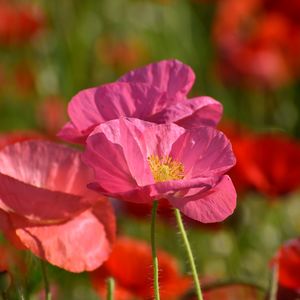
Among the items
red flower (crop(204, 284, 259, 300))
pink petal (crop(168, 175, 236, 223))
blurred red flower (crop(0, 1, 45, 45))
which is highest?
pink petal (crop(168, 175, 236, 223))

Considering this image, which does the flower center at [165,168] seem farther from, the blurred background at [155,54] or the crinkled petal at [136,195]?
the blurred background at [155,54]

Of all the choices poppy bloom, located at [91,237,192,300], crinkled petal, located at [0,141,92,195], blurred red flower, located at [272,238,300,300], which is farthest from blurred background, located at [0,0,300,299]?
crinkled petal, located at [0,141,92,195]

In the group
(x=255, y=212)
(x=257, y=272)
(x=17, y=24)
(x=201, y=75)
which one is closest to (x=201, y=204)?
(x=257, y=272)

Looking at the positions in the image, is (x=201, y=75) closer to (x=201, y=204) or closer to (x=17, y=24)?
(x=17, y=24)

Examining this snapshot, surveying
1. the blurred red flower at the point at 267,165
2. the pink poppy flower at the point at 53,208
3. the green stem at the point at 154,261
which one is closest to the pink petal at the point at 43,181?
the pink poppy flower at the point at 53,208

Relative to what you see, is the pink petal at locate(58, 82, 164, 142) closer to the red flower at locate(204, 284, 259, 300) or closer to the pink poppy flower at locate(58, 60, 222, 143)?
the pink poppy flower at locate(58, 60, 222, 143)
